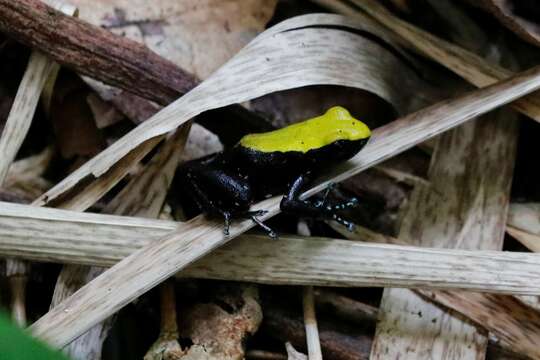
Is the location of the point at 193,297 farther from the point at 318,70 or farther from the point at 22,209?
the point at 318,70

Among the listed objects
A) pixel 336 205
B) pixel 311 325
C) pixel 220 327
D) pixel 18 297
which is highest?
pixel 336 205

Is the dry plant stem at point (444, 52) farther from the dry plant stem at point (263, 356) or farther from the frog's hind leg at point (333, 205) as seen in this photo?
the dry plant stem at point (263, 356)

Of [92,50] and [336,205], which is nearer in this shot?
[92,50]

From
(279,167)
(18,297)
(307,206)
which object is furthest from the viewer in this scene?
(279,167)

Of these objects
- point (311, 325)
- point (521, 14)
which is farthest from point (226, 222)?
point (521, 14)

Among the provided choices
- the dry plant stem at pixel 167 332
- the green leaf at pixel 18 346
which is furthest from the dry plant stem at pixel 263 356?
the green leaf at pixel 18 346

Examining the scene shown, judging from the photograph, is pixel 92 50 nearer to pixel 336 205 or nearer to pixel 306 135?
pixel 306 135
